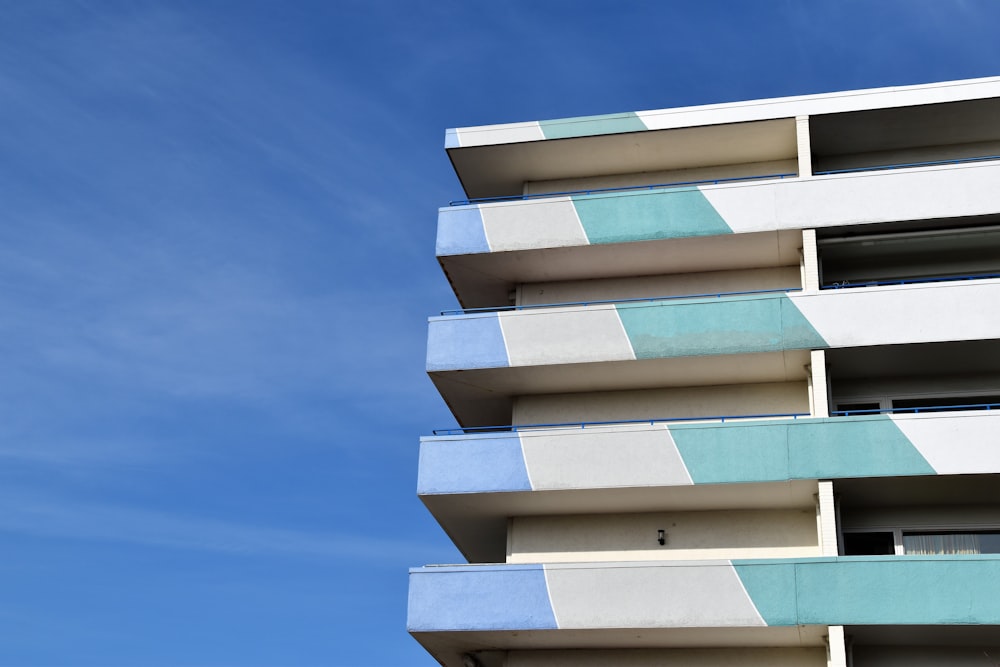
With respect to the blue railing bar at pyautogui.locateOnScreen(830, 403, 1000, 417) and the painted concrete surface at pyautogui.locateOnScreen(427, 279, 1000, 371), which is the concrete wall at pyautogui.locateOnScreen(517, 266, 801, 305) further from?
the blue railing bar at pyautogui.locateOnScreen(830, 403, 1000, 417)

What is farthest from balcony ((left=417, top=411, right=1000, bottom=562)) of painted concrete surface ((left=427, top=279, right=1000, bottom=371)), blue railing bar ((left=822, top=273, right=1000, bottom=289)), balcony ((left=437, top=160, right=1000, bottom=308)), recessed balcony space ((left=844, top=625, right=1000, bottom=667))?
balcony ((left=437, top=160, right=1000, bottom=308))

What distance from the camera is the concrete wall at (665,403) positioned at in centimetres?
2605

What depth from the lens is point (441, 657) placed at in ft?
84.0

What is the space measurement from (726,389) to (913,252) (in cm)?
513

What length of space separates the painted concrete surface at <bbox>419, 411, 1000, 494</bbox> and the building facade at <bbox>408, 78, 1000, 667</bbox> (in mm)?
48

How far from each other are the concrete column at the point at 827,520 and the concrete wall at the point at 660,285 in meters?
5.76

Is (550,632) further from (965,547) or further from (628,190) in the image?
(628,190)

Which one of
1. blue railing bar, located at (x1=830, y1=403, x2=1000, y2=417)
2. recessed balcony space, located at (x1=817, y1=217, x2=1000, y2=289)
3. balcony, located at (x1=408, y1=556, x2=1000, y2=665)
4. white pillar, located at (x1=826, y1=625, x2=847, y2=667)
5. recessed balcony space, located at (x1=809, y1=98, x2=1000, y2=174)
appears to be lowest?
white pillar, located at (x1=826, y1=625, x2=847, y2=667)

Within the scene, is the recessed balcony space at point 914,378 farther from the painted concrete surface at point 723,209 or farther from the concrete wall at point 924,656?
the concrete wall at point 924,656

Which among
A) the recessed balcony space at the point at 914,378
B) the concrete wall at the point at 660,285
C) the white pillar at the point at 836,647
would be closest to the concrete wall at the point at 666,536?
the white pillar at the point at 836,647

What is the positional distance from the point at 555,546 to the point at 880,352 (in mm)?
7838

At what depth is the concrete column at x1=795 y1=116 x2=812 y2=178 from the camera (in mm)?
26922

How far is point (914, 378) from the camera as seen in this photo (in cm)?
2562

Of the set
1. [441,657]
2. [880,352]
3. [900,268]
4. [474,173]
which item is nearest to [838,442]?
[880,352]
